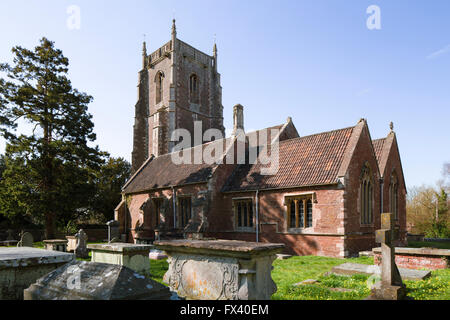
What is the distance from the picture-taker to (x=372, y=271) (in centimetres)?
938

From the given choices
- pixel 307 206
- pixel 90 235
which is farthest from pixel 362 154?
pixel 90 235

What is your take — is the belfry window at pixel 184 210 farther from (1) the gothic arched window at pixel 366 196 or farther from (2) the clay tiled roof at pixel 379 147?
(2) the clay tiled roof at pixel 379 147

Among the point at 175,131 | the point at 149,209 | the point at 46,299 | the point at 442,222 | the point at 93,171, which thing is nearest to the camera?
the point at 46,299

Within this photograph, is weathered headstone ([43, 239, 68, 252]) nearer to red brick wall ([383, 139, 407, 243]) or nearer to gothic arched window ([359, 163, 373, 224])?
gothic arched window ([359, 163, 373, 224])

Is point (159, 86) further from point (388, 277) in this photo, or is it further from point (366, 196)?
point (388, 277)

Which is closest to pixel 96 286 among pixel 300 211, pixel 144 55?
pixel 300 211

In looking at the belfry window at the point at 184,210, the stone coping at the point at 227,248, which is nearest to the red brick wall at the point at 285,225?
the belfry window at the point at 184,210

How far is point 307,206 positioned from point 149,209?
14.2 meters

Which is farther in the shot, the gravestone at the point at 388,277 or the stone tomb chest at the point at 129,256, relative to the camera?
the stone tomb chest at the point at 129,256

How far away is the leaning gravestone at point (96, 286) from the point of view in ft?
10.8

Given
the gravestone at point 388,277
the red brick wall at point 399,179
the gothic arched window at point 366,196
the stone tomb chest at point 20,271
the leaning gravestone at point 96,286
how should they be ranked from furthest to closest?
the red brick wall at point 399,179 → the gothic arched window at point 366,196 → the gravestone at point 388,277 → the stone tomb chest at point 20,271 → the leaning gravestone at point 96,286

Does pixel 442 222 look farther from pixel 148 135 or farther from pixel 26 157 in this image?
A: pixel 26 157

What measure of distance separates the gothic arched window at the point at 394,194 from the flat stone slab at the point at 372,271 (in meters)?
13.5

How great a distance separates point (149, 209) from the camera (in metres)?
25.6
